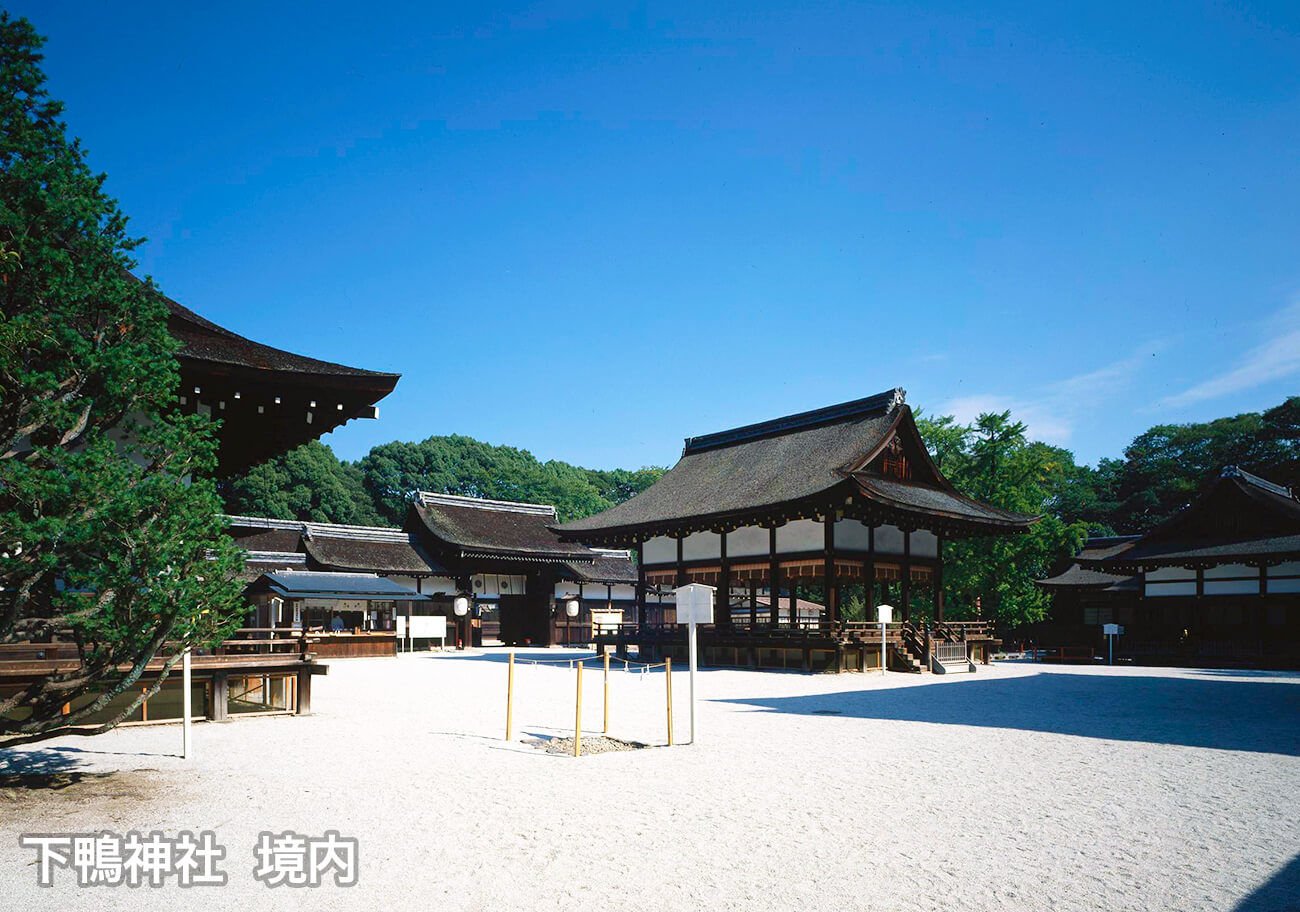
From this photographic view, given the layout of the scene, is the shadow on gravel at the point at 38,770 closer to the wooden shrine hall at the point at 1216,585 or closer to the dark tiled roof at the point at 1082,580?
the wooden shrine hall at the point at 1216,585

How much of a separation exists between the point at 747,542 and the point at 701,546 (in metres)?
2.01

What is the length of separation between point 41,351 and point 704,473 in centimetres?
2488

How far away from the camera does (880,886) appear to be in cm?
531

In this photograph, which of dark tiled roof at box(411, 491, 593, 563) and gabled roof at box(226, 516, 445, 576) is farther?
dark tiled roof at box(411, 491, 593, 563)

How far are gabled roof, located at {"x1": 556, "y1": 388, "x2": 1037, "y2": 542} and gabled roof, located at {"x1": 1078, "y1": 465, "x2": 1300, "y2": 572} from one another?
27.3 ft

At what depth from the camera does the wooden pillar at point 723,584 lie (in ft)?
88.2

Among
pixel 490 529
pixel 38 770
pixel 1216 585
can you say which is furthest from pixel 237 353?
pixel 1216 585

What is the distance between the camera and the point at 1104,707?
15062 millimetres

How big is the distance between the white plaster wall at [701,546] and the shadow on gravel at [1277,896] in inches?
861

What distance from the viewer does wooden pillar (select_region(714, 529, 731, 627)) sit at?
26875 millimetres

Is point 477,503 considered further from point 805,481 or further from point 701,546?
point 805,481

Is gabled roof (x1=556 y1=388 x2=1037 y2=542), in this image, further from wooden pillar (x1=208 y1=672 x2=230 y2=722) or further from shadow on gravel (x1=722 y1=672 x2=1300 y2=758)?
wooden pillar (x1=208 y1=672 x2=230 y2=722)

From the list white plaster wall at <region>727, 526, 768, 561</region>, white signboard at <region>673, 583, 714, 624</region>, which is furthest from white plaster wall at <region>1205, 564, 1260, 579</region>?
white signboard at <region>673, 583, 714, 624</region>

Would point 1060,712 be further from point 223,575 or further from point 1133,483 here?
point 1133,483
